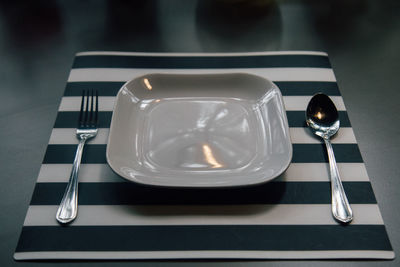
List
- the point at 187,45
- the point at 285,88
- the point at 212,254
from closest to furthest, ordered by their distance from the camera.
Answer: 1. the point at 212,254
2. the point at 285,88
3. the point at 187,45

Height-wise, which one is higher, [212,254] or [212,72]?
[212,72]

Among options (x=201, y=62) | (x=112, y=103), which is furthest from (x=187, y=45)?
(x=112, y=103)

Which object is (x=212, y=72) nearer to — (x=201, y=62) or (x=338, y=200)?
(x=201, y=62)

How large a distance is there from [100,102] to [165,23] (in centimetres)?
34

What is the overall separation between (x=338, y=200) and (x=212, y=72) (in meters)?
0.34

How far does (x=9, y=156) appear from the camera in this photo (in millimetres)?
642

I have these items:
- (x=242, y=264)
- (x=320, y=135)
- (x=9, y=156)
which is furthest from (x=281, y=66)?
(x=9, y=156)

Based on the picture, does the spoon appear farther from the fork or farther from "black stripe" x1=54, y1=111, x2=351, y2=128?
the fork

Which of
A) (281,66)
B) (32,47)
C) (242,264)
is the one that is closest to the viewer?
(242,264)

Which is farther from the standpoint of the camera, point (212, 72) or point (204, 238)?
point (212, 72)

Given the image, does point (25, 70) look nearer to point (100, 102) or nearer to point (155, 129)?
point (100, 102)

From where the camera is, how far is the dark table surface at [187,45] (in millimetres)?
623

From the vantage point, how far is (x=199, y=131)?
60 cm

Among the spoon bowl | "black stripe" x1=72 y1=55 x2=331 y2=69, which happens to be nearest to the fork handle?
"black stripe" x1=72 y1=55 x2=331 y2=69
